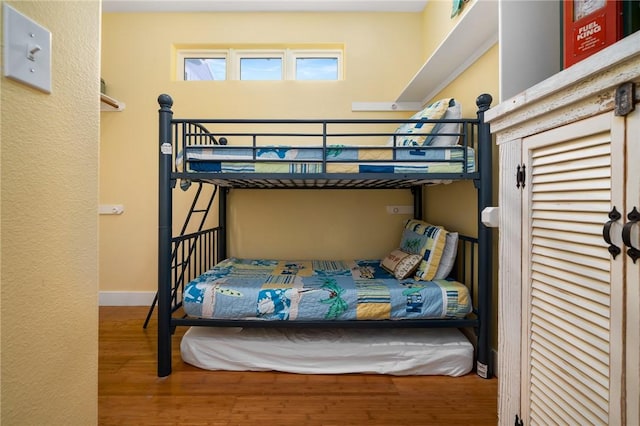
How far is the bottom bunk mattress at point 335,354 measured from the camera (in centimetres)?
183

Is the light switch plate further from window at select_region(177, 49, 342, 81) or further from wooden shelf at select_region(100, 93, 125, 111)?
window at select_region(177, 49, 342, 81)

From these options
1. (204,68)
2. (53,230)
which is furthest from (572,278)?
(204,68)

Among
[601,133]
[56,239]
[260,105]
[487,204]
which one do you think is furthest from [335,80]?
[56,239]

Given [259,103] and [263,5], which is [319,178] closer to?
[259,103]

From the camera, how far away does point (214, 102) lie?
3.00 m

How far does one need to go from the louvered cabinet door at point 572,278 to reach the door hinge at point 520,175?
0.02 metres

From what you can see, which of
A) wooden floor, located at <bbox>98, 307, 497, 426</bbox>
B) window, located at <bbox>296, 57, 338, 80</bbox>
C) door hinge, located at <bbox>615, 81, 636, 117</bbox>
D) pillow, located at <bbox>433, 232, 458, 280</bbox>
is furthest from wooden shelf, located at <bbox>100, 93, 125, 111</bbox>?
door hinge, located at <bbox>615, 81, 636, 117</bbox>

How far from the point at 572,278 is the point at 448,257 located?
136cm

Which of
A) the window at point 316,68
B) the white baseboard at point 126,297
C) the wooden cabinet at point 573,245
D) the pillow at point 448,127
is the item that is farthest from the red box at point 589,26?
the white baseboard at point 126,297

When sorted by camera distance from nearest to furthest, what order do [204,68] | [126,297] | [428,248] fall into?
[428,248] → [126,297] → [204,68]

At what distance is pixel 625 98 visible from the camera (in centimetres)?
61

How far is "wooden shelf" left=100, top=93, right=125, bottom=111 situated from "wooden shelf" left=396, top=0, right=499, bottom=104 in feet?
8.29

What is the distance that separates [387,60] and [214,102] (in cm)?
168

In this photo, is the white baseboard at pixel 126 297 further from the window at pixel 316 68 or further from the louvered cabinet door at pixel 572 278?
the louvered cabinet door at pixel 572 278
